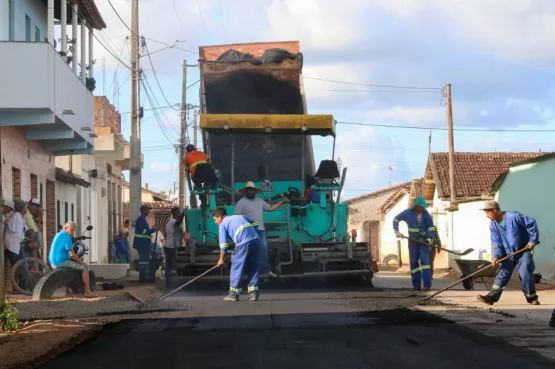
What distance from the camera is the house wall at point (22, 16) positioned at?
18.5 metres

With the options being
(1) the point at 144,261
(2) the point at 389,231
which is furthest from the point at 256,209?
(2) the point at 389,231

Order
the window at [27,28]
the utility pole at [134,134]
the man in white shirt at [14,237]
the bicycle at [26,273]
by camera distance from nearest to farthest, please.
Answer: the bicycle at [26,273] → the man in white shirt at [14,237] → the window at [27,28] → the utility pole at [134,134]

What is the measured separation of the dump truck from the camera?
1653cm

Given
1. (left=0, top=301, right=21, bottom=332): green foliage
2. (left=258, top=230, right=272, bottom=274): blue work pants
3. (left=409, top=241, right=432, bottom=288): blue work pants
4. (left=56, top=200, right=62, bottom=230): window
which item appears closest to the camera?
(left=0, top=301, right=21, bottom=332): green foliage

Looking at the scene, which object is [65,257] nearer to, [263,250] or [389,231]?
[263,250]

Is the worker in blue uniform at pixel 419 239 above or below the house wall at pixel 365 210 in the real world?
below

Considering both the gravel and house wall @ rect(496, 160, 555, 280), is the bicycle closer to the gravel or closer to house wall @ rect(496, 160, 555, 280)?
the gravel

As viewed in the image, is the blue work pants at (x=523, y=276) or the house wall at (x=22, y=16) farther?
the house wall at (x=22, y=16)

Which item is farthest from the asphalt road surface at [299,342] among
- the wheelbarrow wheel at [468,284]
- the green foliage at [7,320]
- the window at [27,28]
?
the window at [27,28]

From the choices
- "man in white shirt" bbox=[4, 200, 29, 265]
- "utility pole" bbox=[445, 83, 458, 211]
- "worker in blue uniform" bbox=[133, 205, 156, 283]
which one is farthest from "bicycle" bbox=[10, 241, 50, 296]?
"utility pole" bbox=[445, 83, 458, 211]

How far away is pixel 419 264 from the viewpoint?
16.7 meters

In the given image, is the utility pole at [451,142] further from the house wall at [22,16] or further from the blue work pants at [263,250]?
the blue work pants at [263,250]

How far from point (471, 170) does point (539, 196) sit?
1711cm

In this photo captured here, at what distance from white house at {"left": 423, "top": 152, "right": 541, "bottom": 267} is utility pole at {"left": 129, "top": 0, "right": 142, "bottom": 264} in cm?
976
